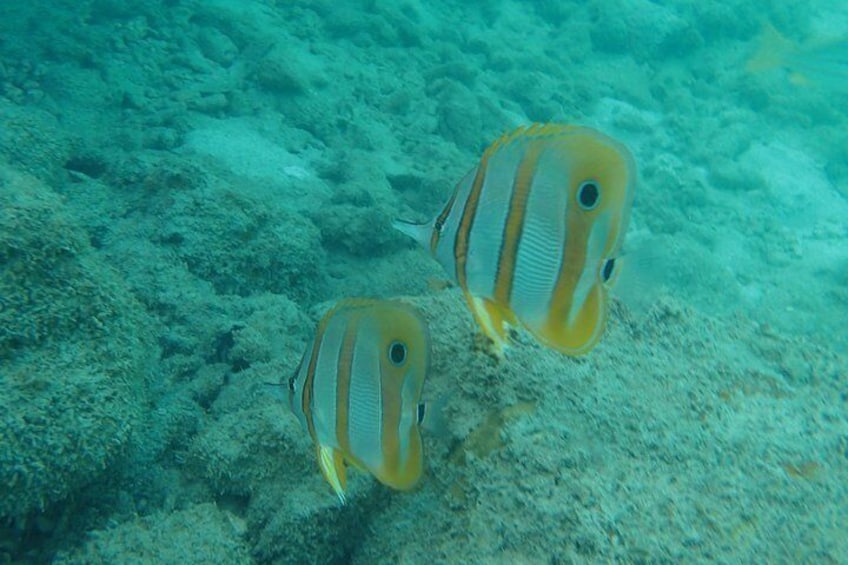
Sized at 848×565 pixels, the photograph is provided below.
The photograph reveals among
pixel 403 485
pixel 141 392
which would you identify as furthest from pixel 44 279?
pixel 403 485

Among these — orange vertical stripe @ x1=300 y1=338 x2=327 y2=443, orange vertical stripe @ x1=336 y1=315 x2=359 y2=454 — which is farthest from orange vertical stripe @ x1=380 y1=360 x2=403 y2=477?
orange vertical stripe @ x1=300 y1=338 x2=327 y2=443

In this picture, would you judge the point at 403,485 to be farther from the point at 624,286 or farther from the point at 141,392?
the point at 141,392

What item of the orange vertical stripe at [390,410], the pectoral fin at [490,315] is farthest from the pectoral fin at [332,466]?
the pectoral fin at [490,315]

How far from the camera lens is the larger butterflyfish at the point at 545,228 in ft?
4.48

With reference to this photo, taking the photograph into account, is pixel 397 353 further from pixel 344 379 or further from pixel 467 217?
pixel 467 217

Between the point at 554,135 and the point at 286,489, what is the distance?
2162 mm

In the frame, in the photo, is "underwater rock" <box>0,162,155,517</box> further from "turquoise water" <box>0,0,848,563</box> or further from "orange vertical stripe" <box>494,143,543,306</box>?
"orange vertical stripe" <box>494,143,543,306</box>

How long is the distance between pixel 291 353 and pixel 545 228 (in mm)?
2875

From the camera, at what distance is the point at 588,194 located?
138 centimetres

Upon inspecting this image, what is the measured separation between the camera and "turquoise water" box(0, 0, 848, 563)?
88.2 inches

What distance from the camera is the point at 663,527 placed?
6.70ft

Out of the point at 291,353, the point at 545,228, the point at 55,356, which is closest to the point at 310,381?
the point at 545,228

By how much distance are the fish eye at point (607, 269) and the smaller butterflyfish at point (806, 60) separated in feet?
64.4

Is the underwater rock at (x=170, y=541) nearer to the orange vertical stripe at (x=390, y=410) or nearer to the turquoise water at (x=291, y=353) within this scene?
the turquoise water at (x=291, y=353)
